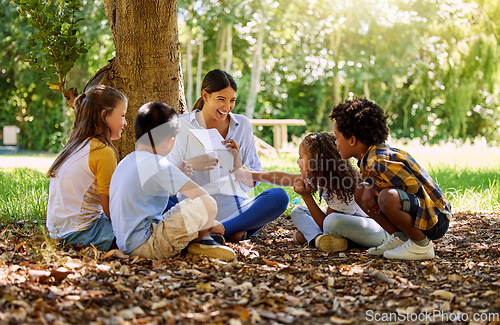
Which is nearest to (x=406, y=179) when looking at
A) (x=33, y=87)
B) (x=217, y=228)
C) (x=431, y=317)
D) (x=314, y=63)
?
(x=431, y=317)

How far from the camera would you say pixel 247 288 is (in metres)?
2.29

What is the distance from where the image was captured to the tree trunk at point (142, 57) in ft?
12.7

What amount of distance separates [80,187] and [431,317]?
2048 mm

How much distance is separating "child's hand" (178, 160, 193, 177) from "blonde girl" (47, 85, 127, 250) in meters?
0.47

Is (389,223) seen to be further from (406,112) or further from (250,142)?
(406,112)

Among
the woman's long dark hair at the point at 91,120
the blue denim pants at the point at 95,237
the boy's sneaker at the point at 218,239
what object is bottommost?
the boy's sneaker at the point at 218,239

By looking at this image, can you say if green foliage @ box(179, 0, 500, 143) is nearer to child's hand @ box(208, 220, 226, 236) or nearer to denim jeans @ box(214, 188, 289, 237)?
denim jeans @ box(214, 188, 289, 237)

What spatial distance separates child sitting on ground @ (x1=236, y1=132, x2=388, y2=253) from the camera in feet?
10.2

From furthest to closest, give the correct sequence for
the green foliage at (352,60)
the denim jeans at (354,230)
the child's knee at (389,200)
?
the green foliage at (352,60)
the denim jeans at (354,230)
the child's knee at (389,200)

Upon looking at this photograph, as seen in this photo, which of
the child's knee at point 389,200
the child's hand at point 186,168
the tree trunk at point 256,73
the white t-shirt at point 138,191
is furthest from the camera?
the tree trunk at point 256,73

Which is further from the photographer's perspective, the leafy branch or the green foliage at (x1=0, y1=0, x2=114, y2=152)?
the green foliage at (x1=0, y1=0, x2=114, y2=152)

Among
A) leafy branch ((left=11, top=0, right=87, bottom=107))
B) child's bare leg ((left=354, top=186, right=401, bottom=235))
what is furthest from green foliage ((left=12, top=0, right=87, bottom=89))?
child's bare leg ((left=354, top=186, right=401, bottom=235))

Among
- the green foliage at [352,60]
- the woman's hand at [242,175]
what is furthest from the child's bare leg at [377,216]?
the green foliage at [352,60]

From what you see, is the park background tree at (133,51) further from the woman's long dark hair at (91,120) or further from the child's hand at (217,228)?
the child's hand at (217,228)
